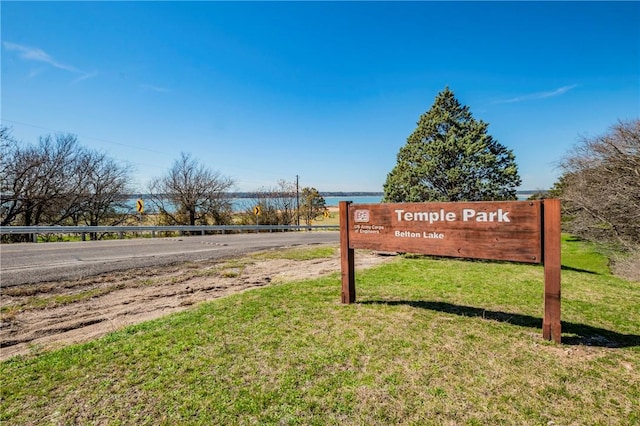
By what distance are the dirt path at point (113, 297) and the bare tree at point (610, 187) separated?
358 inches

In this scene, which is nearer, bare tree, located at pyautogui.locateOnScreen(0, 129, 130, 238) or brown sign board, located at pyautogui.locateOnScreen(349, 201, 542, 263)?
brown sign board, located at pyautogui.locateOnScreen(349, 201, 542, 263)

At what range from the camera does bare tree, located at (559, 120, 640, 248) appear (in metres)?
10.5

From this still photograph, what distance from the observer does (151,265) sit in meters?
8.59

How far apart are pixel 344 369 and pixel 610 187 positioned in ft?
41.8

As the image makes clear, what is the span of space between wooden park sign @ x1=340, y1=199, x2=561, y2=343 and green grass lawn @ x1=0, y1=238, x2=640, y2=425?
70cm

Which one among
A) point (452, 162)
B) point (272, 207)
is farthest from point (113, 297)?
point (272, 207)

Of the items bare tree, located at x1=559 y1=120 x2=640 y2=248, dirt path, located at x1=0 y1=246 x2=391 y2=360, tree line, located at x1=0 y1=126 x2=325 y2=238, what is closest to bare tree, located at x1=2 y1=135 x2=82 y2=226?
tree line, located at x1=0 y1=126 x2=325 y2=238

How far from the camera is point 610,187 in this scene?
10.8 metres

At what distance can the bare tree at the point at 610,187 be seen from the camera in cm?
1051

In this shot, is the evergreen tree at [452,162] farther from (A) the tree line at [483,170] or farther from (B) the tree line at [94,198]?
(B) the tree line at [94,198]

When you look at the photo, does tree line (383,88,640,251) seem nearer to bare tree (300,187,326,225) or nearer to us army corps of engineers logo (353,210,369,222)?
us army corps of engineers logo (353,210,369,222)

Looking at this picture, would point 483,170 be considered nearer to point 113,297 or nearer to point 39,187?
point 113,297

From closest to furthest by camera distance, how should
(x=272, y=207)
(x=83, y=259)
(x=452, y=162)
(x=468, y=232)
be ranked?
(x=468, y=232) → (x=83, y=259) → (x=452, y=162) → (x=272, y=207)

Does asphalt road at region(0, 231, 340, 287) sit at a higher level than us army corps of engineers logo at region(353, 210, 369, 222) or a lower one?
lower
